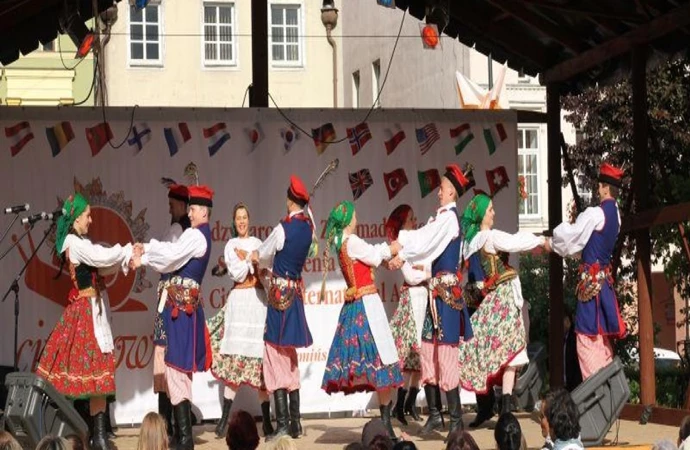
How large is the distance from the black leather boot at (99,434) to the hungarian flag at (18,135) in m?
2.61

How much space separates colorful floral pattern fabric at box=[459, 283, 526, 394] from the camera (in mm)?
11391

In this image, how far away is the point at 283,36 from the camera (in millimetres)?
37219

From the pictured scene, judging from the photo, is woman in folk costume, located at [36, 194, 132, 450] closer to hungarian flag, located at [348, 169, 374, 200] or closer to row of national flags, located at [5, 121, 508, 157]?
row of national flags, located at [5, 121, 508, 157]

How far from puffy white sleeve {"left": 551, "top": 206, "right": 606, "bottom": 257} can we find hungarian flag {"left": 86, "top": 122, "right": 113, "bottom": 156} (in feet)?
11.9

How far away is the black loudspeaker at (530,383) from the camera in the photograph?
1314 cm

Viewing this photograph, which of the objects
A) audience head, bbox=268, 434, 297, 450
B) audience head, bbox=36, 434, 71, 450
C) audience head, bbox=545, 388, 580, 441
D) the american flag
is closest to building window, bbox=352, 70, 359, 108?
the american flag

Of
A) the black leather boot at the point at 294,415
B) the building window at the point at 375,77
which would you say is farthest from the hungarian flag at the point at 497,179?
the building window at the point at 375,77

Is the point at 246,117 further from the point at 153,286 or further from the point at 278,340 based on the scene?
the point at 278,340

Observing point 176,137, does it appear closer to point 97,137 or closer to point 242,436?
point 97,137

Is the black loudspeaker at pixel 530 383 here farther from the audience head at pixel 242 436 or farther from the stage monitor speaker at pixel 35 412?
the audience head at pixel 242 436

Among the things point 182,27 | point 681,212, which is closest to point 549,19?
point 681,212

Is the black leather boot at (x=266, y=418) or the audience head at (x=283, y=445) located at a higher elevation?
the audience head at (x=283, y=445)

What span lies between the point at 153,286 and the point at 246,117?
4.82 ft

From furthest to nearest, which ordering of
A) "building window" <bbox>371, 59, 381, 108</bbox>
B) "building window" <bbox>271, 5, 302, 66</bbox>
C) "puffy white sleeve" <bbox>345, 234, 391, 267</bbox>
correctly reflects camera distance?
"building window" <bbox>271, 5, 302, 66</bbox>, "building window" <bbox>371, 59, 381, 108</bbox>, "puffy white sleeve" <bbox>345, 234, 391, 267</bbox>
